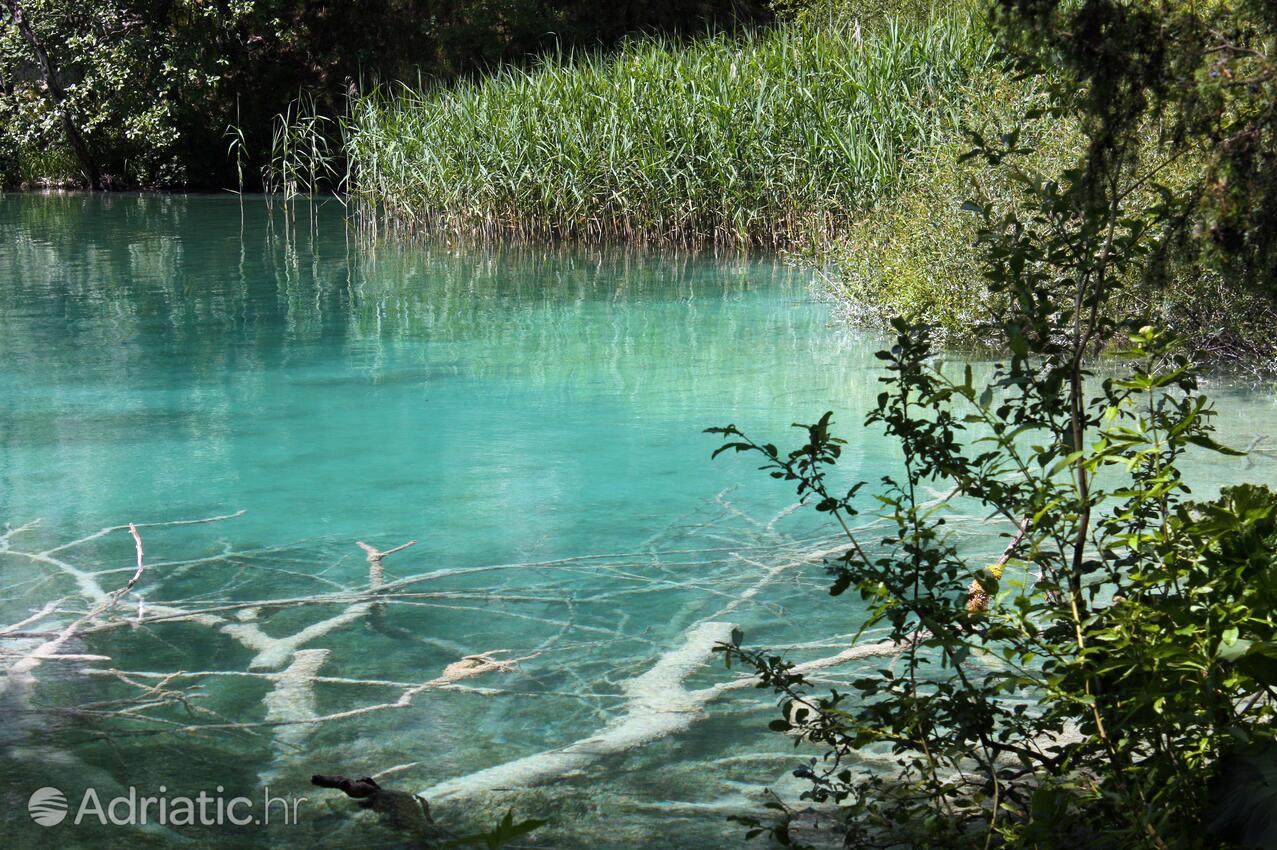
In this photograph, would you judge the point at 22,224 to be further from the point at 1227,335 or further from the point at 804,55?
the point at 1227,335

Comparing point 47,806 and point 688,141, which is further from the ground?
point 688,141

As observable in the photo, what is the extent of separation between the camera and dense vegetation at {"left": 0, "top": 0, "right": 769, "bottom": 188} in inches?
1008

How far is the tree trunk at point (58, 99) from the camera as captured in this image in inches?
996

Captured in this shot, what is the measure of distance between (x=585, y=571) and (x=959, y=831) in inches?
97.0

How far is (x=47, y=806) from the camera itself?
10.0ft

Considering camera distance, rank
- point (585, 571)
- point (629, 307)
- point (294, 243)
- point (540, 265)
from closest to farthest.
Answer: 1. point (585, 571)
2. point (629, 307)
3. point (540, 265)
4. point (294, 243)

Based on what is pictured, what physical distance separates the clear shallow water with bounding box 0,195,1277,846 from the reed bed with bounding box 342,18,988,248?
6.82 feet

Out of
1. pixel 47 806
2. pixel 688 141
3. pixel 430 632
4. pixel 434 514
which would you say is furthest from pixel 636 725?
pixel 688 141

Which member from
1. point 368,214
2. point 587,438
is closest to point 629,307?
point 587,438

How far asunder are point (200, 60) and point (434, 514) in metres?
23.2

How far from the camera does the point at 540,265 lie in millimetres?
13945

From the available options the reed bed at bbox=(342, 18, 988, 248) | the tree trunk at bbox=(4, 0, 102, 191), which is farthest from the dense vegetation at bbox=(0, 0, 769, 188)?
the reed bed at bbox=(342, 18, 988, 248)

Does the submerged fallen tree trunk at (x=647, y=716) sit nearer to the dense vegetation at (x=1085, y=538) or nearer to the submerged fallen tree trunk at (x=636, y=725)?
the submerged fallen tree trunk at (x=636, y=725)

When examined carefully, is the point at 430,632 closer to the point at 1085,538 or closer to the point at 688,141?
the point at 1085,538
